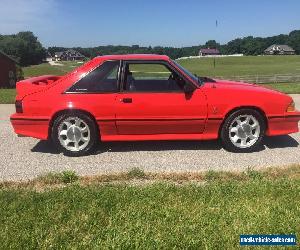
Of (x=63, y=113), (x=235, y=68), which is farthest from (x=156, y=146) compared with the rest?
(x=235, y=68)

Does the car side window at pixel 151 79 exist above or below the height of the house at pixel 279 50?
below

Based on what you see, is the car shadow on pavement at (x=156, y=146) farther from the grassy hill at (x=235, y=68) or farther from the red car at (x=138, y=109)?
the grassy hill at (x=235, y=68)

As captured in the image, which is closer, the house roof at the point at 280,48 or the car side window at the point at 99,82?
the car side window at the point at 99,82

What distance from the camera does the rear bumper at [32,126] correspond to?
6168 mm

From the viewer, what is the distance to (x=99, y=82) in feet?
20.1

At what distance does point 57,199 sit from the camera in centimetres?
423

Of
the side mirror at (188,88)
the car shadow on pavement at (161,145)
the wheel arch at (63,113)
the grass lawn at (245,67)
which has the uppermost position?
the side mirror at (188,88)

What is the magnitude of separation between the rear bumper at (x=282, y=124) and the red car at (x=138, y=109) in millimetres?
16

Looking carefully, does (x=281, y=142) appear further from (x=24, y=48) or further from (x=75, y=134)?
(x=24, y=48)

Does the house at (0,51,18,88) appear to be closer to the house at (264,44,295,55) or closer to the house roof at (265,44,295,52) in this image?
the house at (264,44,295,55)

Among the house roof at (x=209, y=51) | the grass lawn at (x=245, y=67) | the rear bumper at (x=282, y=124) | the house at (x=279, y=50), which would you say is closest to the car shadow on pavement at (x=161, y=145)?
the rear bumper at (x=282, y=124)

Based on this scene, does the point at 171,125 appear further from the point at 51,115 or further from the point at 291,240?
the point at 291,240

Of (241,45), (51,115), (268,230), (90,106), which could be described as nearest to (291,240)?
(268,230)

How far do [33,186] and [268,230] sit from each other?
9.12ft
